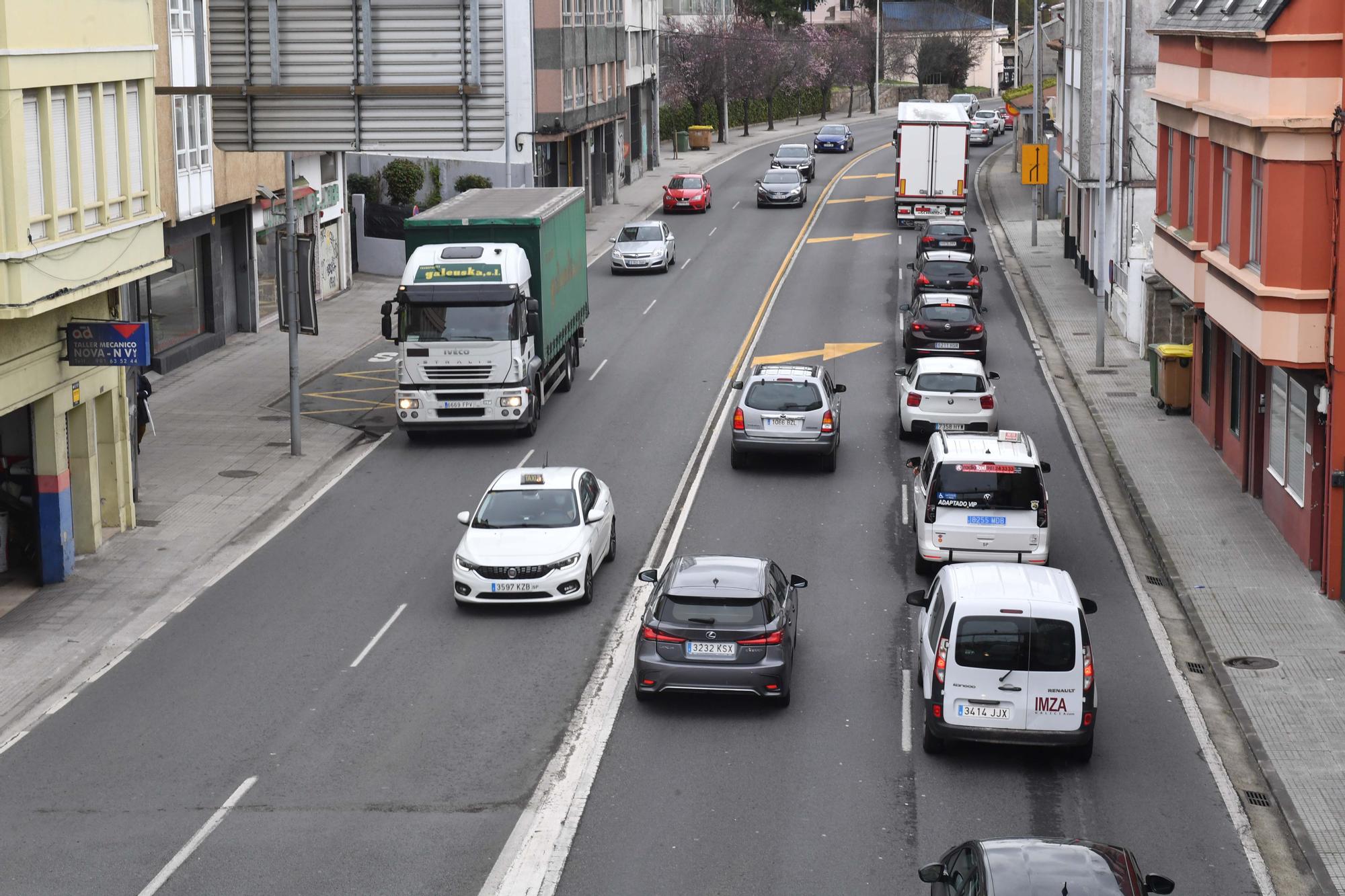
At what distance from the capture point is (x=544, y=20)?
5759cm

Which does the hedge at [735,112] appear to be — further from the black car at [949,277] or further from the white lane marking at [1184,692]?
the white lane marking at [1184,692]

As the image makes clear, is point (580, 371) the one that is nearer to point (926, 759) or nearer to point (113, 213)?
point (113, 213)

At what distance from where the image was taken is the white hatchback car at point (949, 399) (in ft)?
94.8

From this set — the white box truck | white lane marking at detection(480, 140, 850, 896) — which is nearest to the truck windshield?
white lane marking at detection(480, 140, 850, 896)

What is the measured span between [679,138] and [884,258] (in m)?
41.2

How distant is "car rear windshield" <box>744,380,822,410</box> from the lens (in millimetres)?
27484

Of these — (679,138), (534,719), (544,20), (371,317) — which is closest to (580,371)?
(371,317)

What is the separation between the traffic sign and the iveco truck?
25.8m

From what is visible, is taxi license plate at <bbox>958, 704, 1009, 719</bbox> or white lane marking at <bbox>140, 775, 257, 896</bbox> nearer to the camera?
white lane marking at <bbox>140, 775, 257, 896</bbox>

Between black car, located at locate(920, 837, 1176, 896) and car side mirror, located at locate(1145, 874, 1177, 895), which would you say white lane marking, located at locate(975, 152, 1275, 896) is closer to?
car side mirror, located at locate(1145, 874, 1177, 895)

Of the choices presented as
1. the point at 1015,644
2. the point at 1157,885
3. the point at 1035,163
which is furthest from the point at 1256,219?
the point at 1035,163

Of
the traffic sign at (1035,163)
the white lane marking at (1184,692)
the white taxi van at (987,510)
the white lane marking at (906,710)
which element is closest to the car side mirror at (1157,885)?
the white lane marking at (1184,692)

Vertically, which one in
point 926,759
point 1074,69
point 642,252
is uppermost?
point 1074,69

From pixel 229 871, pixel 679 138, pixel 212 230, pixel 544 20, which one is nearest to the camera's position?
pixel 229 871
